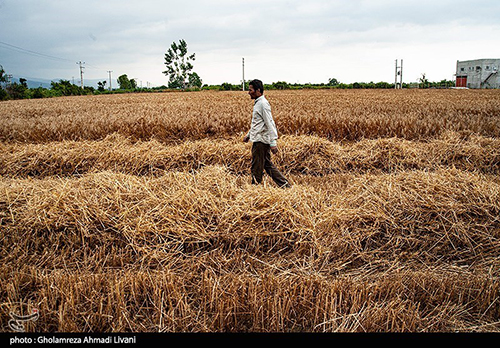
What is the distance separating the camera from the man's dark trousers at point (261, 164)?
17.3 feet

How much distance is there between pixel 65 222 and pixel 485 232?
5135 mm

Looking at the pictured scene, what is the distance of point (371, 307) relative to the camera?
8.78ft

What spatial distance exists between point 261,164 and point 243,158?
6.65ft

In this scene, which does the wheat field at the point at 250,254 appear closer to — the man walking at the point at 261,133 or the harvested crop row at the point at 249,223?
the harvested crop row at the point at 249,223

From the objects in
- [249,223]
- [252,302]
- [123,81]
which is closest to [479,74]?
[249,223]

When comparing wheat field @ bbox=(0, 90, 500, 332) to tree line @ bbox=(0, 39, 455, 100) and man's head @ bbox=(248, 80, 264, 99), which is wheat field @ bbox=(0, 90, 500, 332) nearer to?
man's head @ bbox=(248, 80, 264, 99)

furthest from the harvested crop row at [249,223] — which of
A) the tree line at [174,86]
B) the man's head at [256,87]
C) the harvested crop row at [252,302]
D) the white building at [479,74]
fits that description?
the white building at [479,74]

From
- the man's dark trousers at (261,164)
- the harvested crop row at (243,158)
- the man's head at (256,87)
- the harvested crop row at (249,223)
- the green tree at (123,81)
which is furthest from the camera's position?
the green tree at (123,81)

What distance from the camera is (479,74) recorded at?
68.2 meters

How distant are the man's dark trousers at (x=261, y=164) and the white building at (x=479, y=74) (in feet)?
255

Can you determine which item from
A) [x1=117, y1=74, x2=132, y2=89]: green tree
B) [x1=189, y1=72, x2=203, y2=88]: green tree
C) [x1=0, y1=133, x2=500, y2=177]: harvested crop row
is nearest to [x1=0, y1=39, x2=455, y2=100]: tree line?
[x1=189, y1=72, x2=203, y2=88]: green tree

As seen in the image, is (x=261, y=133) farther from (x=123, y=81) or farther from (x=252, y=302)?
(x=123, y=81)

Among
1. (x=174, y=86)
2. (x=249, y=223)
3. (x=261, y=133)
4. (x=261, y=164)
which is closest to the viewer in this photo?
(x=249, y=223)
